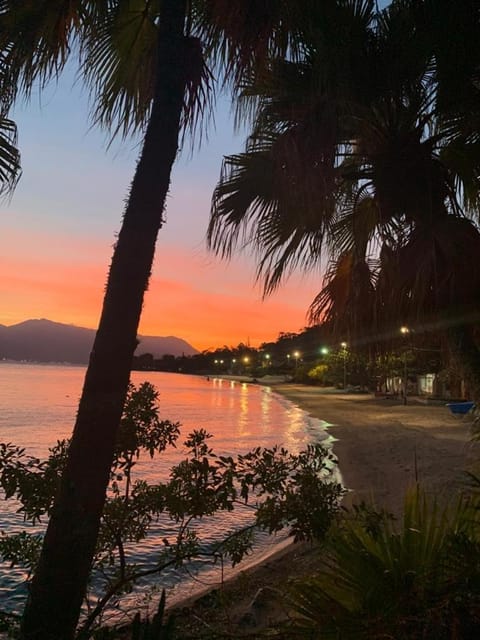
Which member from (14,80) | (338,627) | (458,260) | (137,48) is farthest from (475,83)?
(338,627)

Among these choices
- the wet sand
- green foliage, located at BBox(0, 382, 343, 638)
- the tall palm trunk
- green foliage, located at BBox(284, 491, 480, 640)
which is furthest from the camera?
the wet sand

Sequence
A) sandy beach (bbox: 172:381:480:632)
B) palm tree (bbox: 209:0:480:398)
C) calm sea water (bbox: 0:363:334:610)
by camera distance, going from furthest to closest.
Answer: calm sea water (bbox: 0:363:334:610), sandy beach (bbox: 172:381:480:632), palm tree (bbox: 209:0:480:398)

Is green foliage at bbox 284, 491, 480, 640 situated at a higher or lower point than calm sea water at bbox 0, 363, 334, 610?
higher

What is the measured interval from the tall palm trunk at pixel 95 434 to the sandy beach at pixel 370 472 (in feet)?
4.91

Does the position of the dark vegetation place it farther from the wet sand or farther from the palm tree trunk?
the wet sand

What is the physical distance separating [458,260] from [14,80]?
313 cm

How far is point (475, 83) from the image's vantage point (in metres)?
3.98

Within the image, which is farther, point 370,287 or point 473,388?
point 370,287

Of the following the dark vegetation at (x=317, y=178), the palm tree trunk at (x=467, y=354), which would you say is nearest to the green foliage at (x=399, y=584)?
the dark vegetation at (x=317, y=178)

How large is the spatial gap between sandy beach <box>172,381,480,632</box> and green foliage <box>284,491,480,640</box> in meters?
0.54

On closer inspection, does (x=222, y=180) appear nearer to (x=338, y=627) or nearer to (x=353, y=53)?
(x=353, y=53)

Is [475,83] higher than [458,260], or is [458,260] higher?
[475,83]

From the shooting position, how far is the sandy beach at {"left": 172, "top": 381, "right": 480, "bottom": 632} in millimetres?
4844

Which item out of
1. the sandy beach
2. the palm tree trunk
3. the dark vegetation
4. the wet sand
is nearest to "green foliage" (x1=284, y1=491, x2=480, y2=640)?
the dark vegetation
